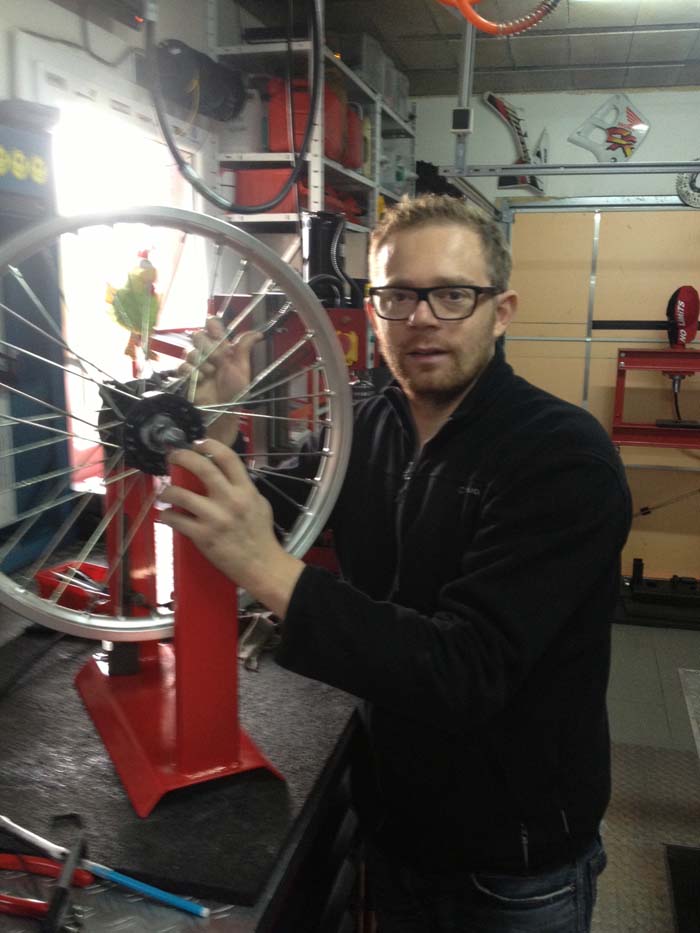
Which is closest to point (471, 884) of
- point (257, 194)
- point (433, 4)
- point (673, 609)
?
point (257, 194)

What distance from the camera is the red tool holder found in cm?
368

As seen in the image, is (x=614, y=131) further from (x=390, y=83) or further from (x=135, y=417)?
(x=135, y=417)

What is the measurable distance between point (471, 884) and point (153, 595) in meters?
0.53

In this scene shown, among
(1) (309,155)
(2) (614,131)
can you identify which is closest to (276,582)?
(1) (309,155)

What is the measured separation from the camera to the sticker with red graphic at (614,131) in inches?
177

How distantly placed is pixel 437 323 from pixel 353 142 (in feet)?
8.57

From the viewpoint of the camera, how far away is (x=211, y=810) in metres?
0.79

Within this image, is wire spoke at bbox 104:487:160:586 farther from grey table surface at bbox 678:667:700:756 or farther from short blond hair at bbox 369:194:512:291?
grey table surface at bbox 678:667:700:756

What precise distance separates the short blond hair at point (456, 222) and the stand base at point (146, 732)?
594mm

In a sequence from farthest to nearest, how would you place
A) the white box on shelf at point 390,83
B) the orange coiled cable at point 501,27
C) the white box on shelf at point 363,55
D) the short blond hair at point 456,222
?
the white box on shelf at point 390,83 → the white box on shelf at point 363,55 → the orange coiled cable at point 501,27 → the short blond hair at point 456,222

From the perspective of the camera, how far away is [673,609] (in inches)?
146

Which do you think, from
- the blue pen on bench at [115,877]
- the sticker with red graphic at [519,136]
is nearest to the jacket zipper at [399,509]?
the blue pen on bench at [115,877]

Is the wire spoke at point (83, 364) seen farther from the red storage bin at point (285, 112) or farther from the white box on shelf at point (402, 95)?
the white box on shelf at point (402, 95)

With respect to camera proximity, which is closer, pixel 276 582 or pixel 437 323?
pixel 276 582
